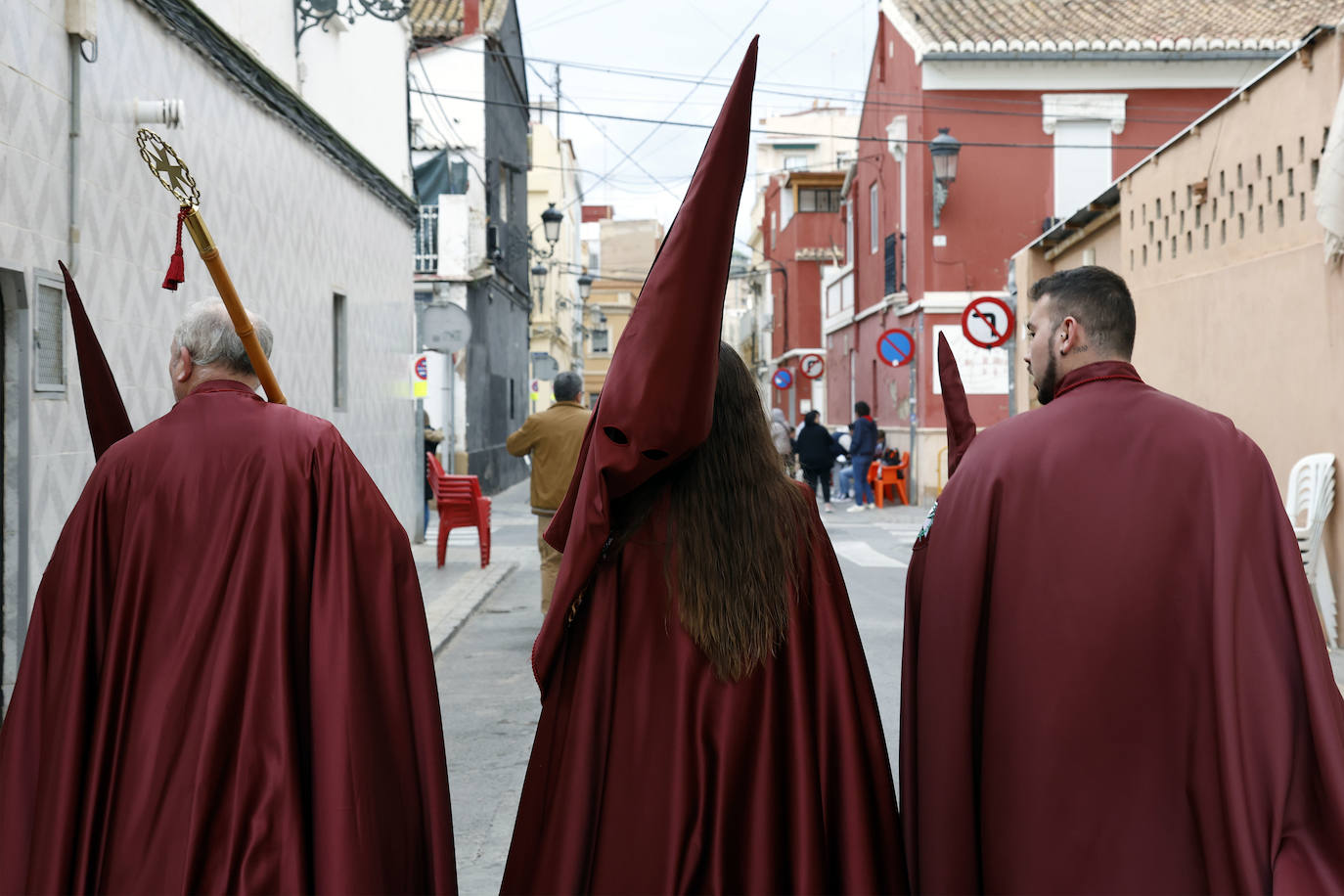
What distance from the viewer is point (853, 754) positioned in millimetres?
3238

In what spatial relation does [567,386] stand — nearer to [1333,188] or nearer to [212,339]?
[1333,188]

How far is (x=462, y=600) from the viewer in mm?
11781

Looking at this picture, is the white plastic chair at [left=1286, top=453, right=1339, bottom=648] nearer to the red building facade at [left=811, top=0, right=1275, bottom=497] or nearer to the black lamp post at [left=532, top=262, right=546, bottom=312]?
the red building facade at [left=811, top=0, right=1275, bottom=497]

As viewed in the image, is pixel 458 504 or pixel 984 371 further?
pixel 984 371

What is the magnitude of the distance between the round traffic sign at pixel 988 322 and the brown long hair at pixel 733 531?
40.2ft

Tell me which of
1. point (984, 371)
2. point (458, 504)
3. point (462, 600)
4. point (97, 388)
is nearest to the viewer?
point (97, 388)

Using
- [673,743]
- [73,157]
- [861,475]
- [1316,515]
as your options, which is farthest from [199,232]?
[861,475]

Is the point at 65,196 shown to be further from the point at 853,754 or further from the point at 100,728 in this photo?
the point at 853,754

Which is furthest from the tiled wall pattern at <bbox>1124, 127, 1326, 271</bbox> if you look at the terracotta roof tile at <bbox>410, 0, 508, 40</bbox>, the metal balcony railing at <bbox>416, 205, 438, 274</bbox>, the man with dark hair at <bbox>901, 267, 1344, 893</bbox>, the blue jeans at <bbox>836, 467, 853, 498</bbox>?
the terracotta roof tile at <bbox>410, 0, 508, 40</bbox>

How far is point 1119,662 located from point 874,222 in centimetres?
2910

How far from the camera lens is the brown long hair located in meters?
3.17

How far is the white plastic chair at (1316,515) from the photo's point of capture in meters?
9.11

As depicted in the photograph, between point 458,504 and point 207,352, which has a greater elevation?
point 207,352

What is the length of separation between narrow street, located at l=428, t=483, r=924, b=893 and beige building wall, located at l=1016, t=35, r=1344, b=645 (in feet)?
10.1
